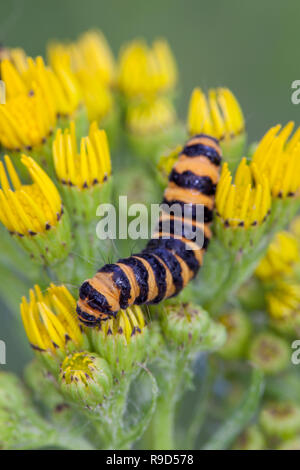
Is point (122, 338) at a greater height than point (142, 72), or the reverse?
point (142, 72)

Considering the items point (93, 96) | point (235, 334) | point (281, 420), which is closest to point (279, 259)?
point (235, 334)

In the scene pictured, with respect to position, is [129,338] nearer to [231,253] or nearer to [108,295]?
[108,295]

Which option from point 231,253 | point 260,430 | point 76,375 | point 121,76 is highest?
point 121,76

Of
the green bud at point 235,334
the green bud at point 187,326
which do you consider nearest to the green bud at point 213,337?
the green bud at point 187,326

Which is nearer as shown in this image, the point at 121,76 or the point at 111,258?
the point at 111,258

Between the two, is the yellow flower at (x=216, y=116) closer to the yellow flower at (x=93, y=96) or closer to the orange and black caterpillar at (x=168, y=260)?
the orange and black caterpillar at (x=168, y=260)

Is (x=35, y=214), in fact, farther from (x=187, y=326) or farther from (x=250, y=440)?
(x=250, y=440)
